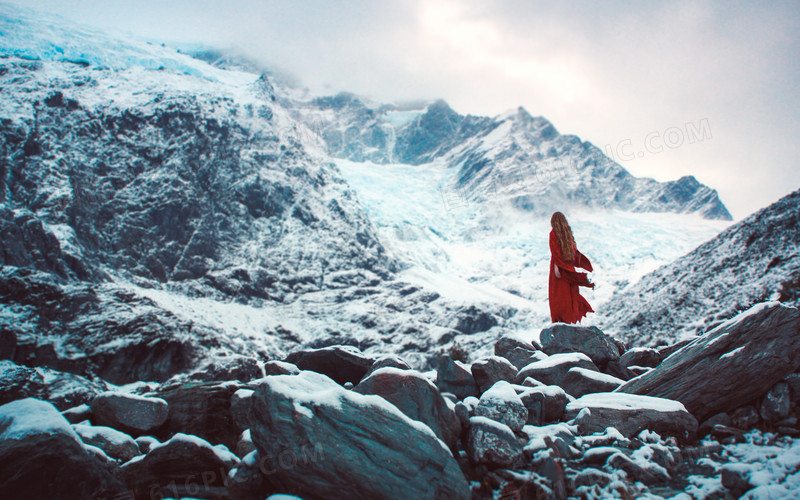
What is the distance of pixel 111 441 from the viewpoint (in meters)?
6.34

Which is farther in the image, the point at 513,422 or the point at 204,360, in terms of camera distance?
the point at 204,360

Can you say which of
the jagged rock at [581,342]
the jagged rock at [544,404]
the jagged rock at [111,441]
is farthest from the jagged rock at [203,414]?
the jagged rock at [581,342]

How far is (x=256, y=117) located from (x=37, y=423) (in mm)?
155826

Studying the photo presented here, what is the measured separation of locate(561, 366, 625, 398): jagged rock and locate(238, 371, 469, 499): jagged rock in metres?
3.36

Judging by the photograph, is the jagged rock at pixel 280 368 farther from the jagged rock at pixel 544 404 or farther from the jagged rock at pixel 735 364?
the jagged rock at pixel 735 364

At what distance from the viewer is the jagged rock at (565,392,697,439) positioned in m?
5.54

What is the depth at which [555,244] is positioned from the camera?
10492mm

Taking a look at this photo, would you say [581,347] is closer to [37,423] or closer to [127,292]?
[37,423]

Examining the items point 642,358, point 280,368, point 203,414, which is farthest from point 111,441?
point 642,358

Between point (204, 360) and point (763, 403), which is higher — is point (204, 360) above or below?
below

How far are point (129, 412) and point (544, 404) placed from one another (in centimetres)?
637

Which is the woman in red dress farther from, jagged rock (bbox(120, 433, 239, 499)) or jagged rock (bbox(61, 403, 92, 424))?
jagged rock (bbox(61, 403, 92, 424))

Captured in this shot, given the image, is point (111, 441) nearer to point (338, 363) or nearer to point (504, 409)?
point (338, 363)

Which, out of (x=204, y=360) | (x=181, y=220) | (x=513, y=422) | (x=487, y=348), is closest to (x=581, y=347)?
(x=513, y=422)
